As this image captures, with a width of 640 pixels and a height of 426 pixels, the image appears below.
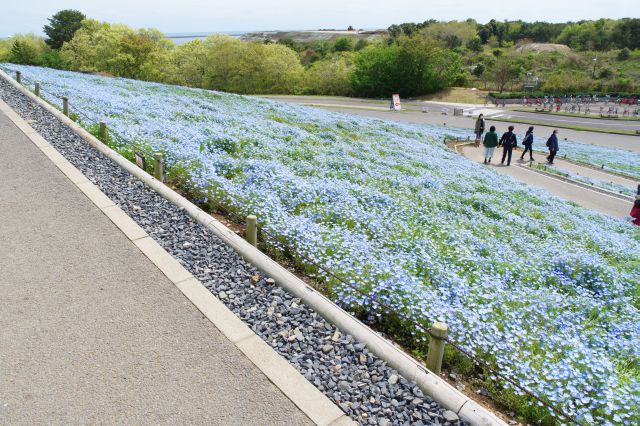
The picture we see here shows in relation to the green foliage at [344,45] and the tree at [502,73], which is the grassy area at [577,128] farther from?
the green foliage at [344,45]

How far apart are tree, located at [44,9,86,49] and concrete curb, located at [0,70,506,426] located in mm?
104783

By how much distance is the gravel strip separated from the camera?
419cm

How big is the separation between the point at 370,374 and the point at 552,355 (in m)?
2.21

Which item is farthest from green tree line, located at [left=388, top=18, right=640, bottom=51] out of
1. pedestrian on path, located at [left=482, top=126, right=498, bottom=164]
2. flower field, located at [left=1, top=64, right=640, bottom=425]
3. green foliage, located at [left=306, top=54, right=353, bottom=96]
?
flower field, located at [left=1, top=64, right=640, bottom=425]

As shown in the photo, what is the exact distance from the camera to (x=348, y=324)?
5.19 m

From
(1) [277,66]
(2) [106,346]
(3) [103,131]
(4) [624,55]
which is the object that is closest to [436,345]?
(2) [106,346]

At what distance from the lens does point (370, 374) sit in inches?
180

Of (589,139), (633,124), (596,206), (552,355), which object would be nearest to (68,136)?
(552,355)

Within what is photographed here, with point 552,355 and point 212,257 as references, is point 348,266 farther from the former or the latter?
point 552,355

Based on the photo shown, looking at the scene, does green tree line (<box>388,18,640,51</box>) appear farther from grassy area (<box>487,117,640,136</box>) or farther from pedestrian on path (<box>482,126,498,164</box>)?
pedestrian on path (<box>482,126,498,164</box>)

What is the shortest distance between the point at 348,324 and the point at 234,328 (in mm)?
1390

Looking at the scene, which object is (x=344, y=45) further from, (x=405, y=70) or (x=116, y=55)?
(x=116, y=55)

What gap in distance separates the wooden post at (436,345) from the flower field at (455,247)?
2.27 ft

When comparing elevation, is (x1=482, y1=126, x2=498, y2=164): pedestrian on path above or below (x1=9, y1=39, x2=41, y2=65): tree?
below
